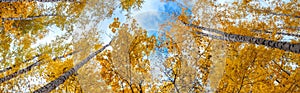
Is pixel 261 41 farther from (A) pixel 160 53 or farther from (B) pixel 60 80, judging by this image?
(B) pixel 60 80

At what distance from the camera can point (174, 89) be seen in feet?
22.8

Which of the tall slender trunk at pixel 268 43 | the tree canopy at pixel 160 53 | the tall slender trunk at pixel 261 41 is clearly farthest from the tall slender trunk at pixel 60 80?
the tall slender trunk at pixel 268 43

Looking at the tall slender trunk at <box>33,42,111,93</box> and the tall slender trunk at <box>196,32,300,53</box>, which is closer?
the tall slender trunk at <box>196,32,300,53</box>

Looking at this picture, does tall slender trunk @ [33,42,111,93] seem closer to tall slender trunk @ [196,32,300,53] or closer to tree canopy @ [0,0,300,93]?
tree canopy @ [0,0,300,93]

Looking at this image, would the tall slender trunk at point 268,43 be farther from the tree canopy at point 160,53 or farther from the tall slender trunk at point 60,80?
the tall slender trunk at point 60,80

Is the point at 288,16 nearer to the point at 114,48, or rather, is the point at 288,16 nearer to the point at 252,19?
the point at 252,19

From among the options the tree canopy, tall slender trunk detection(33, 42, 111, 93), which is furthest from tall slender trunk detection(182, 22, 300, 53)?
tall slender trunk detection(33, 42, 111, 93)

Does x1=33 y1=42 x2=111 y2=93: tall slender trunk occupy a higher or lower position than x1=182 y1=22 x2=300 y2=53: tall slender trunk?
lower

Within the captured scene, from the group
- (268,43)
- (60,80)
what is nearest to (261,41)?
(268,43)

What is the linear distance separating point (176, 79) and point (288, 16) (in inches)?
324

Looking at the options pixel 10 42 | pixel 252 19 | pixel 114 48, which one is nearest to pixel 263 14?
pixel 252 19

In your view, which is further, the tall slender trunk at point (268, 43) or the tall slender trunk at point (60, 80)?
the tall slender trunk at point (60, 80)

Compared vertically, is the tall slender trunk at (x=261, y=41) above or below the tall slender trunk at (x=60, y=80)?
above

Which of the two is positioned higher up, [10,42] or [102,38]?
[102,38]
